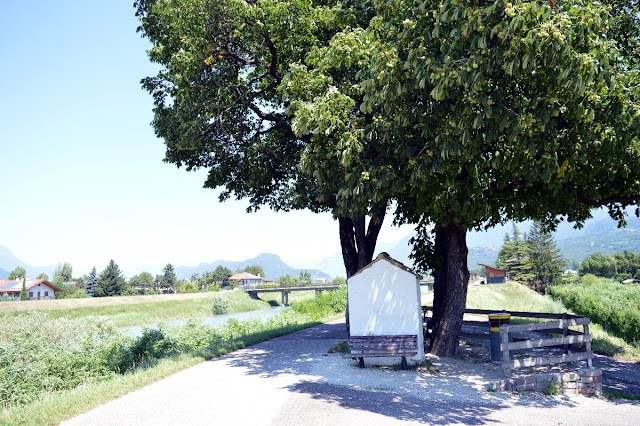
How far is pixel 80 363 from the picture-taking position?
45.7 feet

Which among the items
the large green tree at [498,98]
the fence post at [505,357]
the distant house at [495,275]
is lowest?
the fence post at [505,357]

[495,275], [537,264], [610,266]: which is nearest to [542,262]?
[537,264]

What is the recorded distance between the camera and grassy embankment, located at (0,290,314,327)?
42125mm

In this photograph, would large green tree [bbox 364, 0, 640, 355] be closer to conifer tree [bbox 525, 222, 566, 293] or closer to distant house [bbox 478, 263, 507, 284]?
distant house [bbox 478, 263, 507, 284]

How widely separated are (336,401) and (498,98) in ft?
20.6

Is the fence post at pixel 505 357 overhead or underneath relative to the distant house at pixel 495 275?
underneath

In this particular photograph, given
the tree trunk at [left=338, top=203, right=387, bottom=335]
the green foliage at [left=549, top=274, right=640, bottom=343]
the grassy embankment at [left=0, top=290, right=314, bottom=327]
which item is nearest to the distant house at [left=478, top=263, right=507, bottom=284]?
the grassy embankment at [left=0, top=290, right=314, bottom=327]

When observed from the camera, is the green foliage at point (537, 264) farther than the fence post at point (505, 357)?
Yes

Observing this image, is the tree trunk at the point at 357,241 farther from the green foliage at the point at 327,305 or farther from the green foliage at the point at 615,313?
the green foliage at the point at 327,305

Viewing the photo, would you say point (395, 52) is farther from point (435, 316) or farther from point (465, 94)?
point (435, 316)

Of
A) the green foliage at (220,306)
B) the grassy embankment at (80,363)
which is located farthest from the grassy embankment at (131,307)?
the grassy embankment at (80,363)

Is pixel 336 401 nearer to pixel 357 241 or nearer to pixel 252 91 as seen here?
pixel 357 241

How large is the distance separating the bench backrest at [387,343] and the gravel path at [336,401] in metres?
0.52

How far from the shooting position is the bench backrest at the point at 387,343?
423 inches
